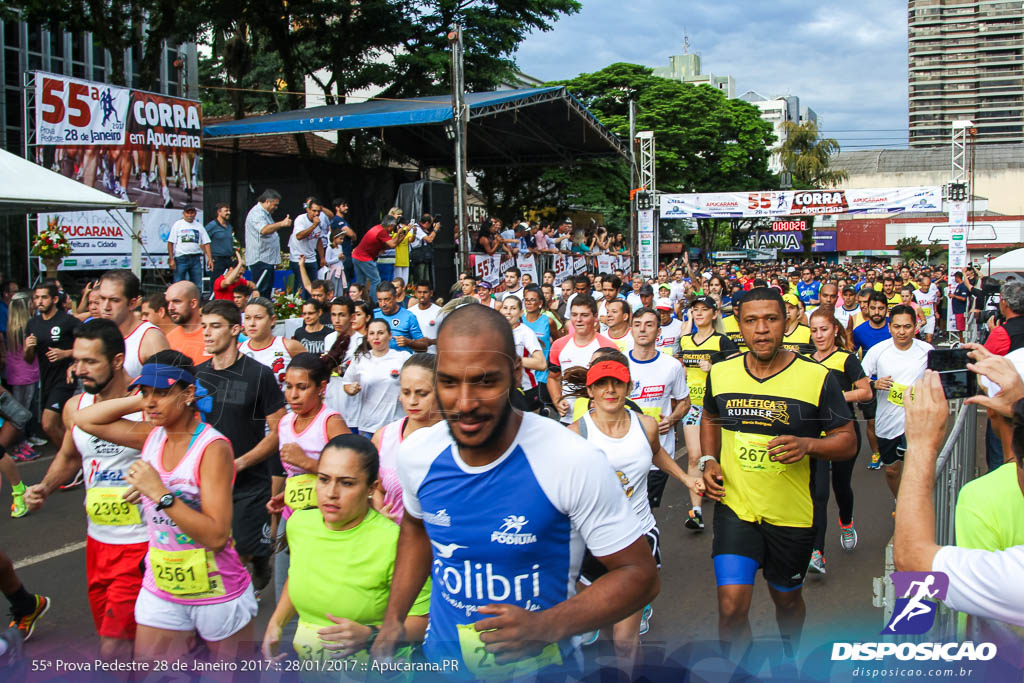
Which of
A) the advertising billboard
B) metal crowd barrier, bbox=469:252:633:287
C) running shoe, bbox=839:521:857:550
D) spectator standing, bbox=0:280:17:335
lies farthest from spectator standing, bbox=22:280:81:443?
metal crowd barrier, bbox=469:252:633:287

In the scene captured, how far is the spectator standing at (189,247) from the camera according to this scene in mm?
12586

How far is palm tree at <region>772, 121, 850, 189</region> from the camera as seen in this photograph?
199 feet

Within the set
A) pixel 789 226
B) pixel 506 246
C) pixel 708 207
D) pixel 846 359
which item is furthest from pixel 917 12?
pixel 846 359

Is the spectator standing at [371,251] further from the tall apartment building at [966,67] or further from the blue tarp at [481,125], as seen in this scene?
the tall apartment building at [966,67]

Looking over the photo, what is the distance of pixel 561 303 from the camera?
1302 centimetres

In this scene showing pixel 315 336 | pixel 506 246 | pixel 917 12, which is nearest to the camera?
pixel 315 336

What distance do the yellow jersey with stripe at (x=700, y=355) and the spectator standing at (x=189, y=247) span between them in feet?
25.9

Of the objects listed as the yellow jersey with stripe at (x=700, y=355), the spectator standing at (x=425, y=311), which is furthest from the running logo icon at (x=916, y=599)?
A: the spectator standing at (x=425, y=311)

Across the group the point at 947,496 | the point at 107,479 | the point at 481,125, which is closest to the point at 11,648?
the point at 107,479

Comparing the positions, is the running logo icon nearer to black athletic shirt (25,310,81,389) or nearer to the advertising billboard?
black athletic shirt (25,310,81,389)

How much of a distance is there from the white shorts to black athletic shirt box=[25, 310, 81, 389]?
6082 millimetres

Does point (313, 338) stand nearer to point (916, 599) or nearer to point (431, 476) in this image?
point (431, 476)

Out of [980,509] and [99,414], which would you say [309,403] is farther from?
[980,509]

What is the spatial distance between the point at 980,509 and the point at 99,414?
10.8ft
